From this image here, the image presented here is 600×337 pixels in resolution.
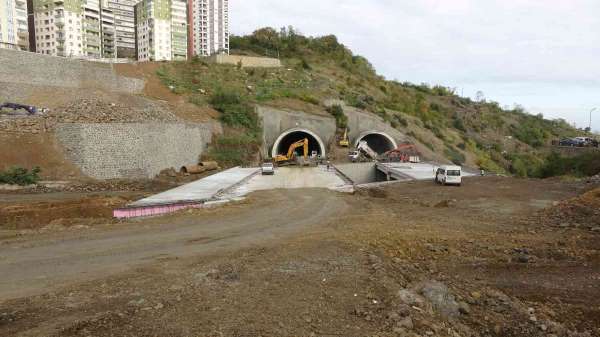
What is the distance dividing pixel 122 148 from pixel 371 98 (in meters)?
39.9

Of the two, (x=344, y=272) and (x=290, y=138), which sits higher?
(x=290, y=138)

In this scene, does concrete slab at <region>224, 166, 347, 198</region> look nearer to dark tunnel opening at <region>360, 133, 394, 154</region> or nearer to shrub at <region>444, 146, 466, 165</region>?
dark tunnel opening at <region>360, 133, 394, 154</region>

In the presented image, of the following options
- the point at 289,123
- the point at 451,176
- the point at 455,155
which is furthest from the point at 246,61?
the point at 451,176

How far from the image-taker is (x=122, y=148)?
26344 millimetres

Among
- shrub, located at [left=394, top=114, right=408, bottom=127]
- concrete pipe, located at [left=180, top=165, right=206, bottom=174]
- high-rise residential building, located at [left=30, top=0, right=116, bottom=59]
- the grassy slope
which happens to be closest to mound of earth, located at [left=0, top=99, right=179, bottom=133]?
concrete pipe, located at [left=180, top=165, right=206, bottom=174]

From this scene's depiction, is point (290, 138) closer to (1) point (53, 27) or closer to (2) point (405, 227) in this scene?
(2) point (405, 227)

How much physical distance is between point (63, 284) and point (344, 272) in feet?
19.4

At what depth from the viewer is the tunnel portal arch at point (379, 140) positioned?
46438 mm

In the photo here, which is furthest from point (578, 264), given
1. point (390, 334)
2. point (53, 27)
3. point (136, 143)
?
point (53, 27)

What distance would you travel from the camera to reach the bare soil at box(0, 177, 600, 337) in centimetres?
623

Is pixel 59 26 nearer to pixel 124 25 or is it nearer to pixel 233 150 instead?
pixel 124 25

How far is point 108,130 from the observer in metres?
25.7

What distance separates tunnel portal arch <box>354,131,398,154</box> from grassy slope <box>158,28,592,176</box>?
2.68 meters

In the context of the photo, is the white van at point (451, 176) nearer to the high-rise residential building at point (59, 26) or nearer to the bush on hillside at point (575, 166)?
the bush on hillside at point (575, 166)
